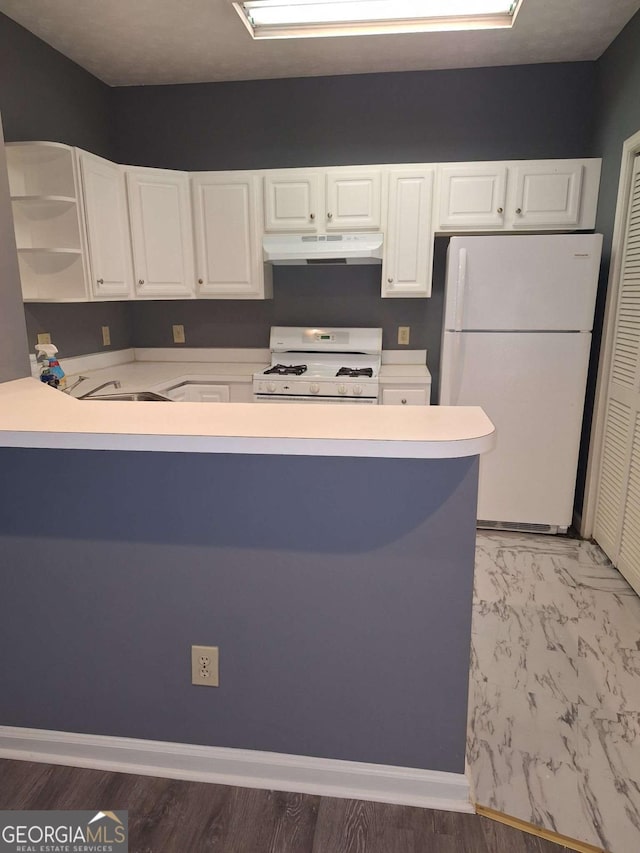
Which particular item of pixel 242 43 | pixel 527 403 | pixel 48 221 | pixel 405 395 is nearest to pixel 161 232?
pixel 48 221

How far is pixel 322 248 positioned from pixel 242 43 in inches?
44.3

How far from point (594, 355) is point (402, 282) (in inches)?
46.5

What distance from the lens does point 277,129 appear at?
3.44m

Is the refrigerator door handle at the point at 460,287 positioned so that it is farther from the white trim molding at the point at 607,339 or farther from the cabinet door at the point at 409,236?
the white trim molding at the point at 607,339

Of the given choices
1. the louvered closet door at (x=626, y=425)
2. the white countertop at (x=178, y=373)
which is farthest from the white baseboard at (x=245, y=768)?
the white countertop at (x=178, y=373)

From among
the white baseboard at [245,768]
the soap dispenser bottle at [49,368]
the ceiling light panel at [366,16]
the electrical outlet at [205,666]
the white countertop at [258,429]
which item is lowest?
the white baseboard at [245,768]

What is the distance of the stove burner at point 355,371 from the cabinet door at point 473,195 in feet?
3.16

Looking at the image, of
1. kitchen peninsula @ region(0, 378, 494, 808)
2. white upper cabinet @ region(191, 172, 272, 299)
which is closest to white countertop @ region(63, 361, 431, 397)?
white upper cabinet @ region(191, 172, 272, 299)

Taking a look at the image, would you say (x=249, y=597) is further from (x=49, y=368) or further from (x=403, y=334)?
(x=403, y=334)

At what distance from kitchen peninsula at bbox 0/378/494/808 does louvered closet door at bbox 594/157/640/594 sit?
1567mm

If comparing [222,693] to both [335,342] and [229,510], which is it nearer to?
[229,510]

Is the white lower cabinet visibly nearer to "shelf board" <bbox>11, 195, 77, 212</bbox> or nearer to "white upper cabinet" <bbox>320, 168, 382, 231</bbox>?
"white upper cabinet" <bbox>320, 168, 382, 231</bbox>

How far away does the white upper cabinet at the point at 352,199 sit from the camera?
312 centimetres

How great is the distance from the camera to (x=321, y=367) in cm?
348
